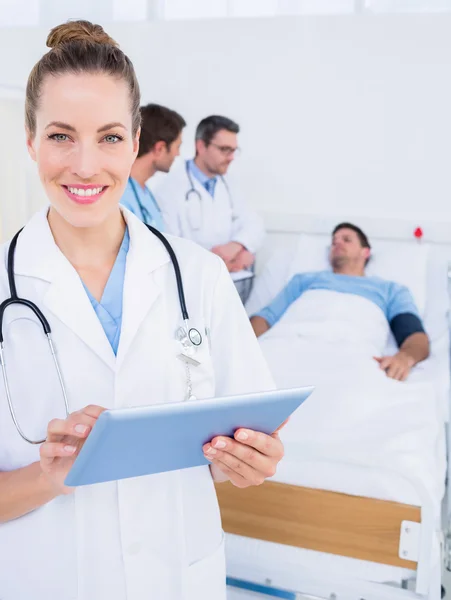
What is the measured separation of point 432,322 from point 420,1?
91 centimetres

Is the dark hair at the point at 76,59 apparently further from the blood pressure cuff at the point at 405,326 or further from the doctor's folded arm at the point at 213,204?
the blood pressure cuff at the point at 405,326

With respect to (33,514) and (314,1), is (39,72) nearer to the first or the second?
(33,514)

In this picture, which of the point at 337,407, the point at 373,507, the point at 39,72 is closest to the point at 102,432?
the point at 39,72

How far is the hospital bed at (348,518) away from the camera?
147cm

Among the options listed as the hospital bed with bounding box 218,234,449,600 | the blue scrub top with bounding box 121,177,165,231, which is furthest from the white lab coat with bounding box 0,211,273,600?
the blue scrub top with bounding box 121,177,165,231

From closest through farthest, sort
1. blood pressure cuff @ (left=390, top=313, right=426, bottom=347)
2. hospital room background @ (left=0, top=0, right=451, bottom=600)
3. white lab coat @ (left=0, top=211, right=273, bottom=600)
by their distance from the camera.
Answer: white lab coat @ (left=0, top=211, right=273, bottom=600) → hospital room background @ (left=0, top=0, right=451, bottom=600) → blood pressure cuff @ (left=390, top=313, right=426, bottom=347)

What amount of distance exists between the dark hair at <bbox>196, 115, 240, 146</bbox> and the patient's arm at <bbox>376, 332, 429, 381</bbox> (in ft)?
2.73

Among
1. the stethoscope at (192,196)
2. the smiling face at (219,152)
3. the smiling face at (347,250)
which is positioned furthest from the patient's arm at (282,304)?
the smiling face at (219,152)

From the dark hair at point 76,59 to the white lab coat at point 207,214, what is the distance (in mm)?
1194

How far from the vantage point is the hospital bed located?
4.81 ft

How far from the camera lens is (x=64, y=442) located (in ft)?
2.83

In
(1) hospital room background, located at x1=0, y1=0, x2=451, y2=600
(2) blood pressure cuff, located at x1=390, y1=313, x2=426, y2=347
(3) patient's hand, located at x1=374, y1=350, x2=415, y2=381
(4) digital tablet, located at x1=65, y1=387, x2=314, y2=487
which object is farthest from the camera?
(2) blood pressure cuff, located at x1=390, y1=313, x2=426, y2=347

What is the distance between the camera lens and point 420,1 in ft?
6.29

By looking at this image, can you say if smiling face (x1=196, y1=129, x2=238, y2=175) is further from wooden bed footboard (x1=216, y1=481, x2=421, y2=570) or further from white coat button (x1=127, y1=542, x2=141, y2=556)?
white coat button (x1=127, y1=542, x2=141, y2=556)
